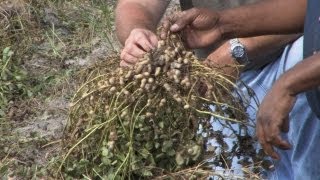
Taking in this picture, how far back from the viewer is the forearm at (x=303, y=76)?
1.91m

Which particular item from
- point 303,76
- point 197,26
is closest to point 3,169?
Result: point 197,26

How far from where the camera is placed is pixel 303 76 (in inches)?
75.2

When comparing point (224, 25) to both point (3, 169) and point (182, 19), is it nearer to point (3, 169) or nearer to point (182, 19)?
point (182, 19)

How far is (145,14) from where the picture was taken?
8.94 feet

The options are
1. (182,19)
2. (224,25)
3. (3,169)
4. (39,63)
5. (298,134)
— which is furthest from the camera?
(39,63)

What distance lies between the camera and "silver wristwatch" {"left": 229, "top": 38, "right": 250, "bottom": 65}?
265 cm

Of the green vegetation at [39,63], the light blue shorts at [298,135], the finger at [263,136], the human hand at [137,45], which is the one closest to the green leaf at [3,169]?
Result: the green vegetation at [39,63]

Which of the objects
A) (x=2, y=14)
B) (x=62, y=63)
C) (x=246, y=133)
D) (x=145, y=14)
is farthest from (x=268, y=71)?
(x=2, y=14)

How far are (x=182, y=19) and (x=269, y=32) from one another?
420mm

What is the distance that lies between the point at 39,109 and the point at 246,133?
228 centimetres

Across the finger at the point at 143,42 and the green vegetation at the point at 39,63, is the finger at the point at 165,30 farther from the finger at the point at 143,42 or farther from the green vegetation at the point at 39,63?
the green vegetation at the point at 39,63

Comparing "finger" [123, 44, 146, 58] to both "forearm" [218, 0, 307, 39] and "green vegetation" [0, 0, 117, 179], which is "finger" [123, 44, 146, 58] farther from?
"green vegetation" [0, 0, 117, 179]

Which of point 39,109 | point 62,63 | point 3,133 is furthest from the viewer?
point 62,63

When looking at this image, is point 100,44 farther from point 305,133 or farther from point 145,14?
point 305,133
